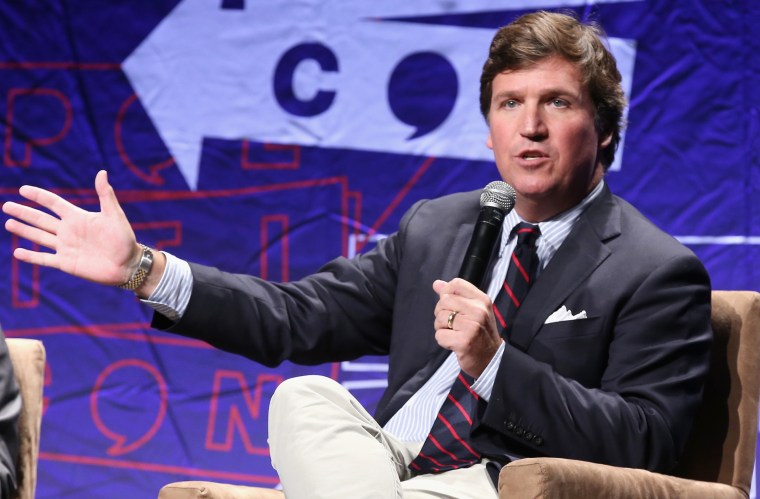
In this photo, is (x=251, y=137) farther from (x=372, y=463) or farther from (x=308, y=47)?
(x=372, y=463)

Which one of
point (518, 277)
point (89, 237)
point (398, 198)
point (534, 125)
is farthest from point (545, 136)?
point (398, 198)

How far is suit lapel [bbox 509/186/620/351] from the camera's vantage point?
1896 mm

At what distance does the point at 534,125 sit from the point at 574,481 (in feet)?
2.42

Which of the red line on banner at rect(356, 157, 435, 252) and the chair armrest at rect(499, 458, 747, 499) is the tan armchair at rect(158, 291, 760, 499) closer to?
the chair armrest at rect(499, 458, 747, 499)

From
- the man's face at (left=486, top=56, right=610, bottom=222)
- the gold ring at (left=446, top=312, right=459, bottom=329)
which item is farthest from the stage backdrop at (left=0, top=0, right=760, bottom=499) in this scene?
the gold ring at (left=446, top=312, right=459, bottom=329)

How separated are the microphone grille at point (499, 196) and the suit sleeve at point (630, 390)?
0.28m

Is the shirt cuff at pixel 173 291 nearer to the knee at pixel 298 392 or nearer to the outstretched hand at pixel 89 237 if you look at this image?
the outstretched hand at pixel 89 237

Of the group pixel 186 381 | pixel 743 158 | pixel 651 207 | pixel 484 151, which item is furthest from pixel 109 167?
pixel 743 158

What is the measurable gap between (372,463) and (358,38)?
1.67 meters

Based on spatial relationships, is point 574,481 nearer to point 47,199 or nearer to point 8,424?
point 47,199

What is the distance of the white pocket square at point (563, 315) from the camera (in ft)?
6.14

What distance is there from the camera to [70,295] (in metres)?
3.13

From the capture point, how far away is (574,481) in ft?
Answer: 4.96

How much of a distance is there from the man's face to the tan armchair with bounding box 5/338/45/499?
1.01 meters
